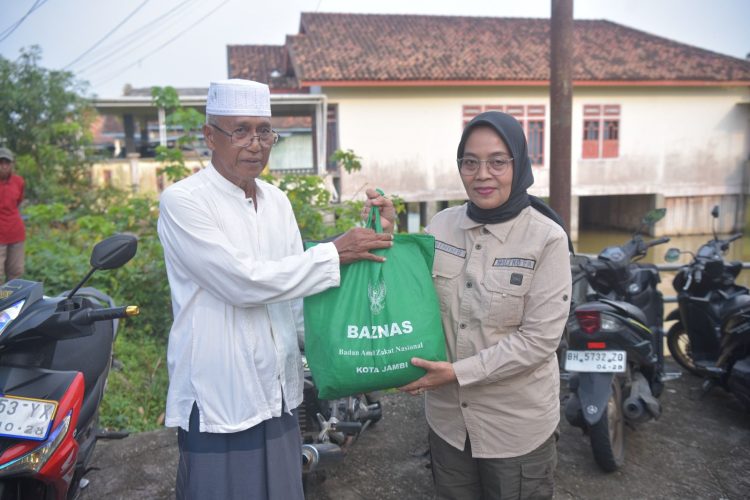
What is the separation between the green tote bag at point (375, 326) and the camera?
1785 mm

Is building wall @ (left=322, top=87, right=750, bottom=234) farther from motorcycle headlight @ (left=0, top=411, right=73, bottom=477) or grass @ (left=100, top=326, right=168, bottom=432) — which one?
motorcycle headlight @ (left=0, top=411, right=73, bottom=477)

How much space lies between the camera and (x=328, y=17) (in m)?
18.7

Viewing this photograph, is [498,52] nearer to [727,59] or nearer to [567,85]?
[727,59]

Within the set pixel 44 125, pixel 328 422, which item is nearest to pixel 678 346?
pixel 328 422

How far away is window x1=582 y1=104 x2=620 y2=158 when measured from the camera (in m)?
17.8

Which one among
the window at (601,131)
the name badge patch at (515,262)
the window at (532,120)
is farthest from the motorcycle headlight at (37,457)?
the window at (601,131)

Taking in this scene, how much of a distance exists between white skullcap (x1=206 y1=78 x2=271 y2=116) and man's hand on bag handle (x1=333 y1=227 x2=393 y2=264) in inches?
20.1

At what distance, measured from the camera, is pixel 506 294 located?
1.89 meters

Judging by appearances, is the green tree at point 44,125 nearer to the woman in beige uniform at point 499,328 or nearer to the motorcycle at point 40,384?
the motorcycle at point 40,384

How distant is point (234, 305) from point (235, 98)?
651 millimetres

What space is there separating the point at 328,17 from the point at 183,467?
60.7 feet

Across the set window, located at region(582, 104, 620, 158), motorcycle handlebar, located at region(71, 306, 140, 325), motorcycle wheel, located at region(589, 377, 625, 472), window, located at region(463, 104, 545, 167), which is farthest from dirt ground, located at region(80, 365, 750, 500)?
window, located at region(582, 104, 620, 158)

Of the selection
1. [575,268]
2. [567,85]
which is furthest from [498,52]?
[575,268]

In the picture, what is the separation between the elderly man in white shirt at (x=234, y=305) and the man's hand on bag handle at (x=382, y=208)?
0.57 ft
